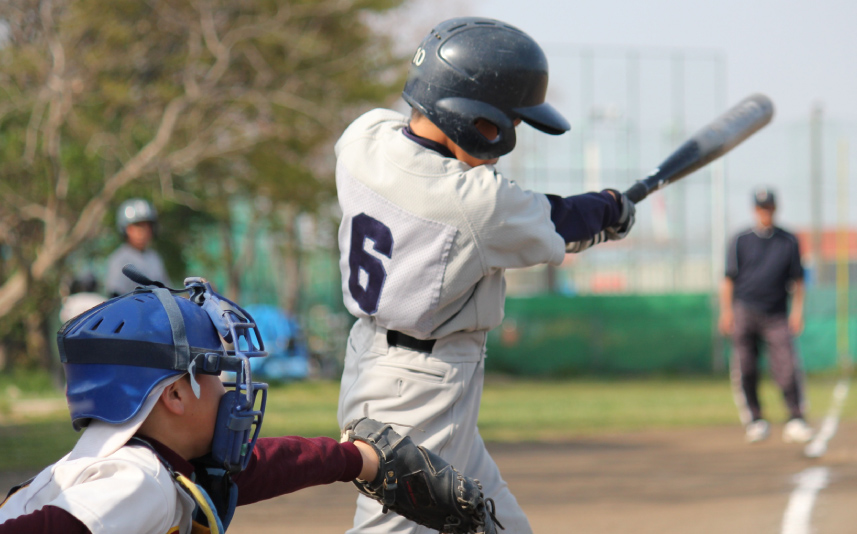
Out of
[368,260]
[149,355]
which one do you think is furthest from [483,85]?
[149,355]

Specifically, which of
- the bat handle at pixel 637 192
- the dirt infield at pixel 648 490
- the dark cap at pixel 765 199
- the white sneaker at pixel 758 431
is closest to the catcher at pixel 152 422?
the bat handle at pixel 637 192

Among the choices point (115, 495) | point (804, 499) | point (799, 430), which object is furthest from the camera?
point (799, 430)

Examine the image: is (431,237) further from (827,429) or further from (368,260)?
(827,429)

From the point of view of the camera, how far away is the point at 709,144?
12.1 ft

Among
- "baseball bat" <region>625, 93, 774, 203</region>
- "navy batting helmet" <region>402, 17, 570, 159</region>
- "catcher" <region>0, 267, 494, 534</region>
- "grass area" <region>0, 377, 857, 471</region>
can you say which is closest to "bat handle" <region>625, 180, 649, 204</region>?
"baseball bat" <region>625, 93, 774, 203</region>

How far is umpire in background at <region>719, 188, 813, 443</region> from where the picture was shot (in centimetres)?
826

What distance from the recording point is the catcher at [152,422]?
1.79 metres

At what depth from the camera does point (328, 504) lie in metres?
5.81

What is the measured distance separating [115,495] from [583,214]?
1.85 metres

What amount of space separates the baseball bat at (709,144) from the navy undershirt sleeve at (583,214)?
201 millimetres

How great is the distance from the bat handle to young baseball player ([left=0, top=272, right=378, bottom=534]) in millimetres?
1738

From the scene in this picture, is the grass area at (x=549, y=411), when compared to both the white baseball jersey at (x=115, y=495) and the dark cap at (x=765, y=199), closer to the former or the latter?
the dark cap at (x=765, y=199)

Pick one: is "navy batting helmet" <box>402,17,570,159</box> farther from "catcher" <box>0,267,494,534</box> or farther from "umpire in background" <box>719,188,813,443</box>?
"umpire in background" <box>719,188,813,443</box>

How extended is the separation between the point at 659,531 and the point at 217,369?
11.9 feet
